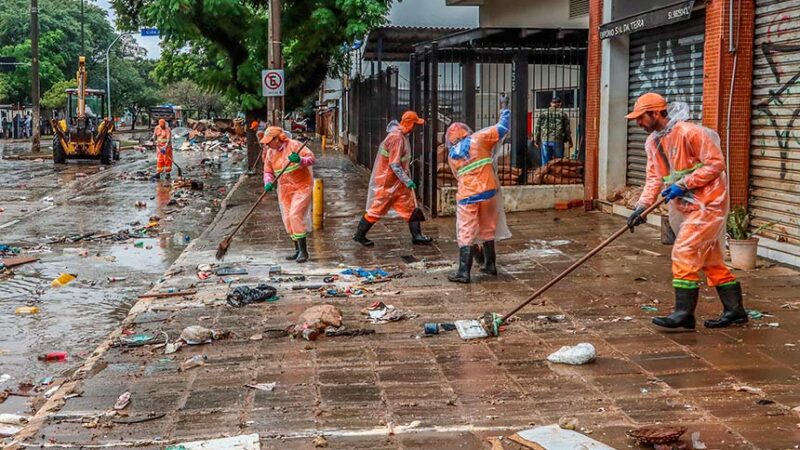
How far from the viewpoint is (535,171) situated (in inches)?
611

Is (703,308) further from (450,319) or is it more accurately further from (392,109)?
(392,109)

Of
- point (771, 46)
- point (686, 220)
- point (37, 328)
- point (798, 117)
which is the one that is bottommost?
Answer: point (37, 328)

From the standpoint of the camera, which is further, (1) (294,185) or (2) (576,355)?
(1) (294,185)

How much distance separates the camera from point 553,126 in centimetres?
1597

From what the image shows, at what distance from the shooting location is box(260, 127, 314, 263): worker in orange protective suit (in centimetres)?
1052

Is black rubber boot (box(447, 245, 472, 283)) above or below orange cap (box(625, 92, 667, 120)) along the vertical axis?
below

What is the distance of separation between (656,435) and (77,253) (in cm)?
964

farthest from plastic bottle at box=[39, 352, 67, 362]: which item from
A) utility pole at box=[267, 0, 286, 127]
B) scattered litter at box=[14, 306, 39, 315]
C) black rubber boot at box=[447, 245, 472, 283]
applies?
utility pole at box=[267, 0, 286, 127]

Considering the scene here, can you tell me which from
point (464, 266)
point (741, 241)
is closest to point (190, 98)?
point (464, 266)

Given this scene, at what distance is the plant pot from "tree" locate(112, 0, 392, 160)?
13.2 m

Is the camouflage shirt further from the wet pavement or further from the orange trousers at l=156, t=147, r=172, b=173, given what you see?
the orange trousers at l=156, t=147, r=172, b=173

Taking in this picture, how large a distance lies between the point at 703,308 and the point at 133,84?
74.2m

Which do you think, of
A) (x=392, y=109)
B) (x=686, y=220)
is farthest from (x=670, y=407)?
(x=392, y=109)

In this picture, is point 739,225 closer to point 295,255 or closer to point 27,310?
point 295,255
